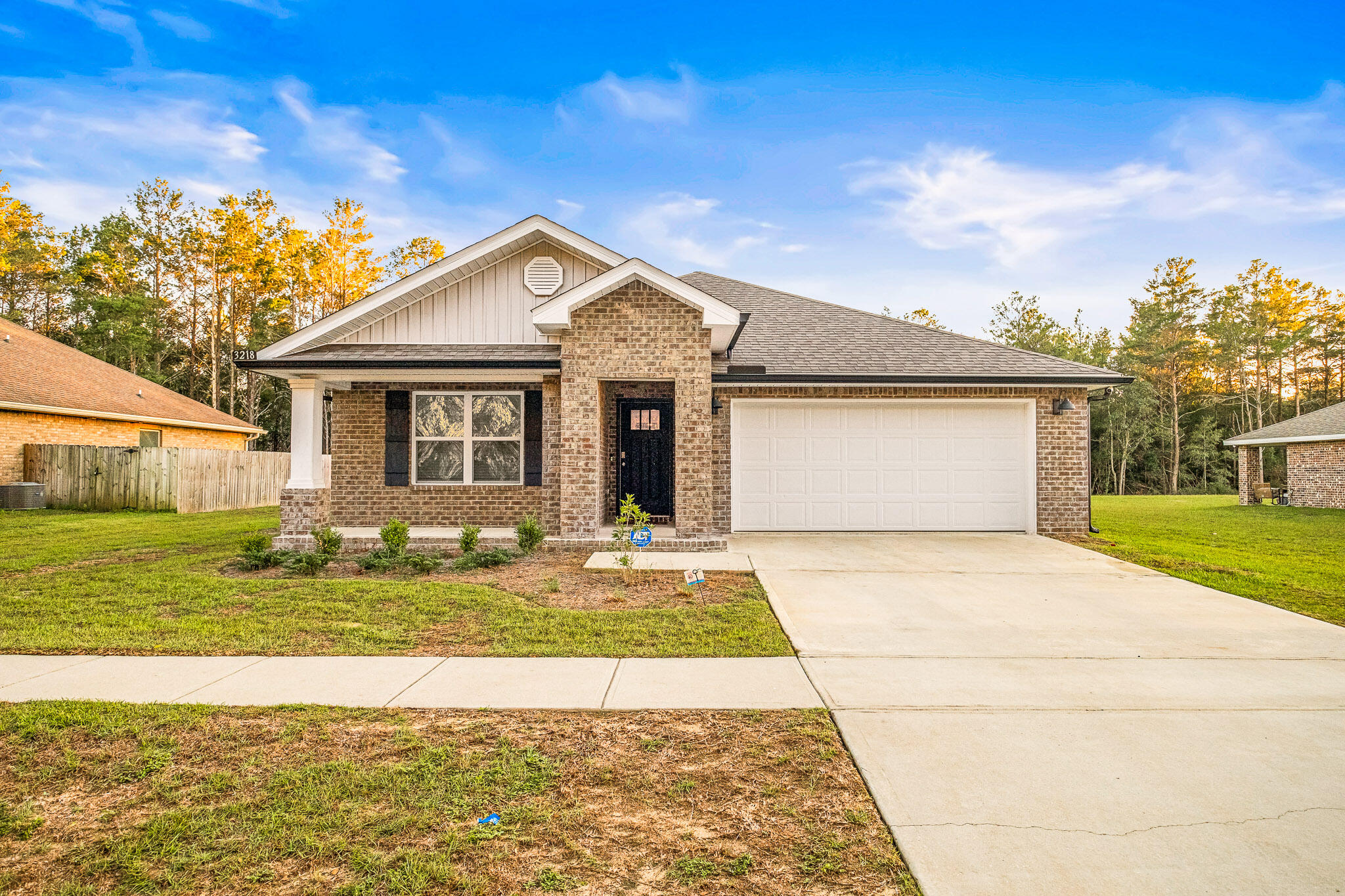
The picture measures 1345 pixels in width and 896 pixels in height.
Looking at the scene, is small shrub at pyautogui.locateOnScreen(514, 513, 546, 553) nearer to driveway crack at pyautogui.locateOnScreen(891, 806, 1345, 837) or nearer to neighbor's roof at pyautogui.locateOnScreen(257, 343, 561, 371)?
neighbor's roof at pyautogui.locateOnScreen(257, 343, 561, 371)

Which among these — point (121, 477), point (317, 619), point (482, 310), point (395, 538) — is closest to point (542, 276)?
A: point (482, 310)

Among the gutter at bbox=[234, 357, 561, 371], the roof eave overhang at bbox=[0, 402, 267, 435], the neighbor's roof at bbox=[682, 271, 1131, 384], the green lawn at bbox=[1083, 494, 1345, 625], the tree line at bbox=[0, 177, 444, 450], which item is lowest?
the green lawn at bbox=[1083, 494, 1345, 625]

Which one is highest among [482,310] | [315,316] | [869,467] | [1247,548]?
[315,316]

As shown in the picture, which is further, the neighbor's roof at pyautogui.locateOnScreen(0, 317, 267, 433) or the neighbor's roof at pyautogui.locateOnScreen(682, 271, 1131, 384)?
the neighbor's roof at pyautogui.locateOnScreen(0, 317, 267, 433)

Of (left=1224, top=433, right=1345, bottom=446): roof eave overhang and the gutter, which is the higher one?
the gutter

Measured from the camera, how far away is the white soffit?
9547 millimetres

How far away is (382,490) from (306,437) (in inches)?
59.0

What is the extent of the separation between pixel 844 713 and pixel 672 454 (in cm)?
832

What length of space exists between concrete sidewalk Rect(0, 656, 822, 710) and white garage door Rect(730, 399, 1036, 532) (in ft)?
22.3

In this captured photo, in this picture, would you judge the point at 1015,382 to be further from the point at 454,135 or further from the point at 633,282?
the point at 454,135

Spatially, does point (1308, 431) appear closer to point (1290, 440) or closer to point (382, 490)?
point (1290, 440)

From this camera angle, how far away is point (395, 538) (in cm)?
878

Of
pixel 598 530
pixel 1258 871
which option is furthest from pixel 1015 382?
pixel 1258 871

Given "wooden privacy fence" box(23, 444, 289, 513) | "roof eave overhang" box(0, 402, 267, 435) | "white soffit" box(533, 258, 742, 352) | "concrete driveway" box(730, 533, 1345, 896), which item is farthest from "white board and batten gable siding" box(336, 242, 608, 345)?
"roof eave overhang" box(0, 402, 267, 435)
